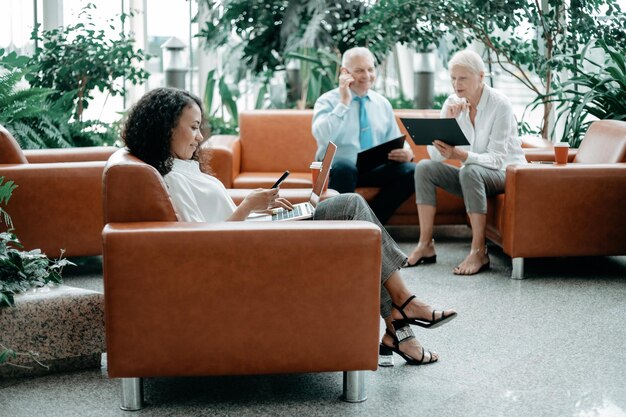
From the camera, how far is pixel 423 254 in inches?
201

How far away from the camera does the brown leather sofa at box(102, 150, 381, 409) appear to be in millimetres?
2791

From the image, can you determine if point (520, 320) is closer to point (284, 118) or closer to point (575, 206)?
point (575, 206)

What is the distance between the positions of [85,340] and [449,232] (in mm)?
3239

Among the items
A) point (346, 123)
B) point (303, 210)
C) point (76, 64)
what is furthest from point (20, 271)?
point (76, 64)

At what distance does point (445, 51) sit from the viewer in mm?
8039

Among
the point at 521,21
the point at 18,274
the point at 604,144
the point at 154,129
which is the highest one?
the point at 521,21

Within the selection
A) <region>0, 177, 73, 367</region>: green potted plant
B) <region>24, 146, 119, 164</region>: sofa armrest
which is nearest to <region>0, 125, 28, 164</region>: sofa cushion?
<region>24, 146, 119, 164</region>: sofa armrest

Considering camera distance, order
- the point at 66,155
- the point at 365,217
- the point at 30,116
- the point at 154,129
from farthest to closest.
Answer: the point at 30,116
the point at 66,155
the point at 365,217
the point at 154,129

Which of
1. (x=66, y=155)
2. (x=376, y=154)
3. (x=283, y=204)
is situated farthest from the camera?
(x=376, y=154)

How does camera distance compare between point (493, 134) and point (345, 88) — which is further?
point (345, 88)

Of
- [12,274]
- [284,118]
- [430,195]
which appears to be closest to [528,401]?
[12,274]

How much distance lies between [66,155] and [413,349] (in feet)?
8.31

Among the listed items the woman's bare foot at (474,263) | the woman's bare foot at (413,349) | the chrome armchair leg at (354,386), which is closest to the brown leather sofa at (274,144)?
the woman's bare foot at (474,263)

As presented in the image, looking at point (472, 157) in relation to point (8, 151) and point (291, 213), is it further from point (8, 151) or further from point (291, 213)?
point (8, 151)
